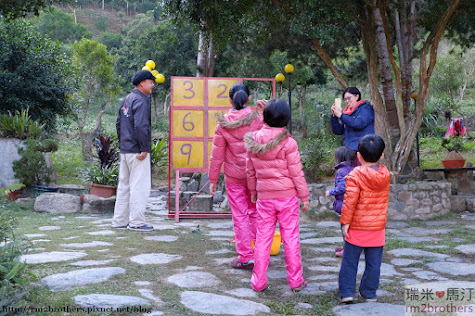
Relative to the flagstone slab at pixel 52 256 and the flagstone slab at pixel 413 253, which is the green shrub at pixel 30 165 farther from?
the flagstone slab at pixel 413 253

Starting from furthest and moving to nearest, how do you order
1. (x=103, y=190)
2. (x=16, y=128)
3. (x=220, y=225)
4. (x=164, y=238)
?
(x=16, y=128)
(x=103, y=190)
(x=220, y=225)
(x=164, y=238)

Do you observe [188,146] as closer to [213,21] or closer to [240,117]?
[213,21]

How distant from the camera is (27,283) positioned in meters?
2.81

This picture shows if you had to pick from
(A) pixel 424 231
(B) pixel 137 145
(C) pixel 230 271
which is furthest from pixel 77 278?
(A) pixel 424 231

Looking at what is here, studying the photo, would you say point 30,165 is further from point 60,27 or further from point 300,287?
point 60,27

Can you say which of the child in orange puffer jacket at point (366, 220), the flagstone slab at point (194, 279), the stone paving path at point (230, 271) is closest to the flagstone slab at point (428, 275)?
the stone paving path at point (230, 271)

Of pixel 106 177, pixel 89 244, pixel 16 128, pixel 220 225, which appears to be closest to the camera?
pixel 89 244

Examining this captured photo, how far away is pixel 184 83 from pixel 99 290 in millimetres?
4297

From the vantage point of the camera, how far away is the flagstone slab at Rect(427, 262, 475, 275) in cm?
419

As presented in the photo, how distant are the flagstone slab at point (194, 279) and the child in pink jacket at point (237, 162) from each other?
0.43 meters

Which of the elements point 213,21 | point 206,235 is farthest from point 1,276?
point 213,21

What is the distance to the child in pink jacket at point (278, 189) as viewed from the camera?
371 centimetres

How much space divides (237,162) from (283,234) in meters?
0.97

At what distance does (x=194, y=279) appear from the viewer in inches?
153
